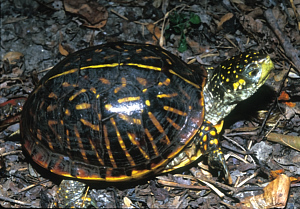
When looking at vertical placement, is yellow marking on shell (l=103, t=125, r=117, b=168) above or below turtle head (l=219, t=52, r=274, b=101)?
below

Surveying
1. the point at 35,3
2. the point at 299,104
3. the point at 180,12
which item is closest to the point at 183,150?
the point at 299,104

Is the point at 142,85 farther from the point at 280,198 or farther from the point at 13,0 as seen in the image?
the point at 13,0

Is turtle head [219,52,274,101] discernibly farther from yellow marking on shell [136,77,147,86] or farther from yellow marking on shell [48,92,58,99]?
yellow marking on shell [48,92,58,99]

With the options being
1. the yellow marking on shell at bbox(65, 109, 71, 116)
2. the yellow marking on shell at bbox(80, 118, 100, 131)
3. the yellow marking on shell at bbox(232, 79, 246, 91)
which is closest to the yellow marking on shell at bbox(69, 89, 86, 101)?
the yellow marking on shell at bbox(65, 109, 71, 116)

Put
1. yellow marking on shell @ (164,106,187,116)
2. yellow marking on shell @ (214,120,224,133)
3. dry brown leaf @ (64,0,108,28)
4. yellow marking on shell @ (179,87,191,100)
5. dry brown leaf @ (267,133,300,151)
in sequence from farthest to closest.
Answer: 1. dry brown leaf @ (64,0,108,28)
2. dry brown leaf @ (267,133,300,151)
3. yellow marking on shell @ (214,120,224,133)
4. yellow marking on shell @ (179,87,191,100)
5. yellow marking on shell @ (164,106,187,116)

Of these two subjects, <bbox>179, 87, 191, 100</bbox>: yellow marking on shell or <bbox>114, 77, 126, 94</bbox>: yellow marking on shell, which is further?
<bbox>179, 87, 191, 100</bbox>: yellow marking on shell

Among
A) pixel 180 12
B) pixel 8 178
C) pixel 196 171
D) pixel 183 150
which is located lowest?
pixel 8 178

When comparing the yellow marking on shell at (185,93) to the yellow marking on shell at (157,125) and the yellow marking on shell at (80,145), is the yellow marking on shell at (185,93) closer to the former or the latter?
the yellow marking on shell at (157,125)

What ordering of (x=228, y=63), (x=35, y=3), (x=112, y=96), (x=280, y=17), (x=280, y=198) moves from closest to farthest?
(x=112, y=96) → (x=280, y=198) → (x=228, y=63) → (x=280, y=17) → (x=35, y=3)
